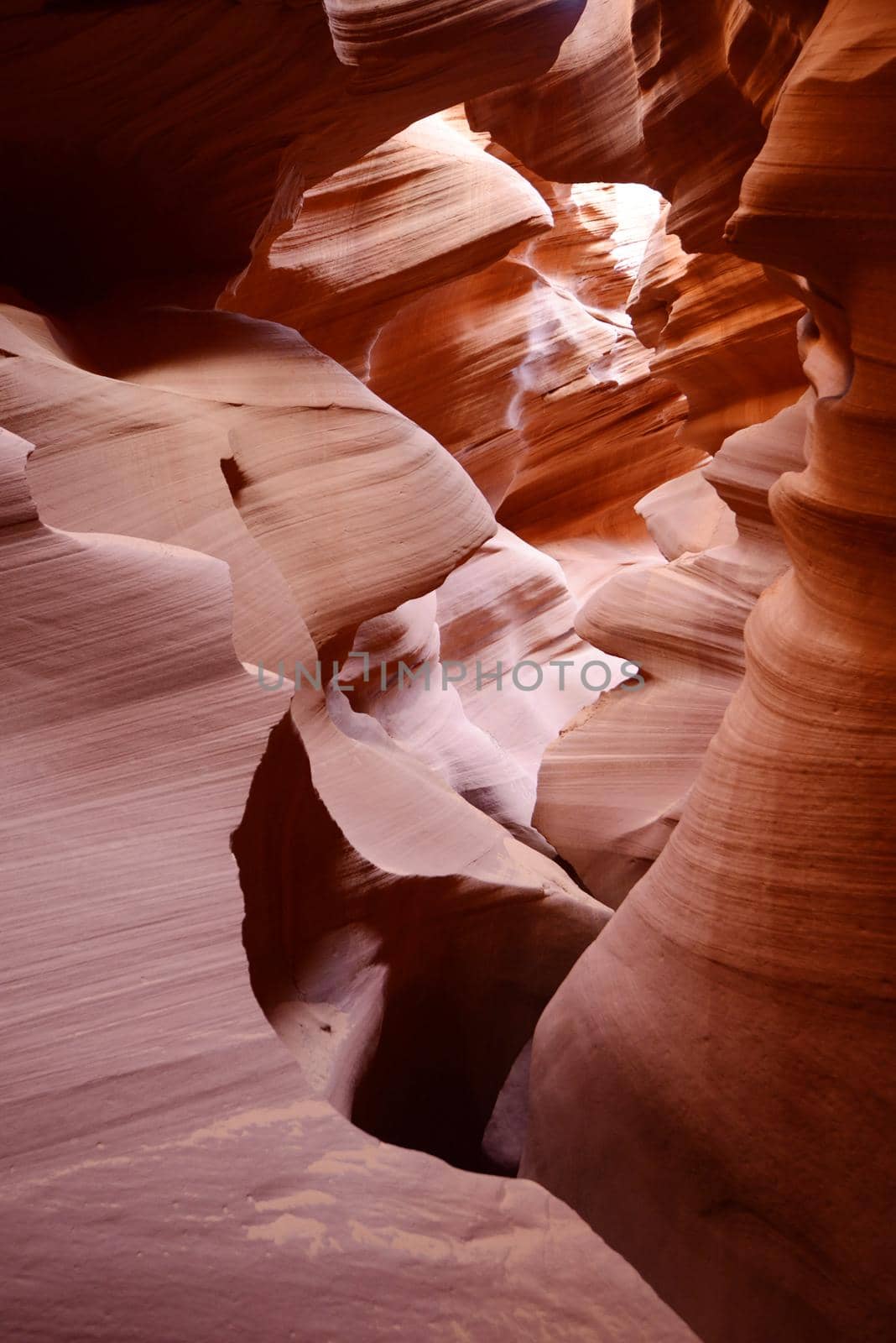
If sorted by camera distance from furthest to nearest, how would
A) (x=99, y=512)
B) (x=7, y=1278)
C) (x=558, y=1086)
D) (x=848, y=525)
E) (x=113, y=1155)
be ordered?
(x=99, y=512) → (x=558, y=1086) → (x=848, y=525) → (x=113, y=1155) → (x=7, y=1278)

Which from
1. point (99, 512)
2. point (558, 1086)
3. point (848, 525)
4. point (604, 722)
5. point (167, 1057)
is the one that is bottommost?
point (604, 722)

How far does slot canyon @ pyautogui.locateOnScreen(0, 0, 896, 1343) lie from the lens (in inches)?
60.9

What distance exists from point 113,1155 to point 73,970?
0.34 m

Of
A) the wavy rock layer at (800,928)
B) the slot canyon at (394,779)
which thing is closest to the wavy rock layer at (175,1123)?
the slot canyon at (394,779)

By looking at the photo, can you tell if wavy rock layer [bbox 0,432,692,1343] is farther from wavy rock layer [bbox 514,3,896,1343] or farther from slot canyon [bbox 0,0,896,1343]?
wavy rock layer [bbox 514,3,896,1343]

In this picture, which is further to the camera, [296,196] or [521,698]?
[521,698]

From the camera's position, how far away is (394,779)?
132 inches

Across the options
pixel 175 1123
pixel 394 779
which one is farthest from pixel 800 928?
pixel 394 779

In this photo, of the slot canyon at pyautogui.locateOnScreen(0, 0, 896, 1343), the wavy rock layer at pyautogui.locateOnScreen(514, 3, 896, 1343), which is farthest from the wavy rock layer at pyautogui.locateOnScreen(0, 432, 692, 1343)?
the wavy rock layer at pyautogui.locateOnScreen(514, 3, 896, 1343)

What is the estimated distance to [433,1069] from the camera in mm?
3045

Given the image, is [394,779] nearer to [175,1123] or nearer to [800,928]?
[800,928]

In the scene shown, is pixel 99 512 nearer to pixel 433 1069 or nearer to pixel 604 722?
pixel 433 1069

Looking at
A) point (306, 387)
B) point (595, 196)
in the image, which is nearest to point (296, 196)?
point (306, 387)

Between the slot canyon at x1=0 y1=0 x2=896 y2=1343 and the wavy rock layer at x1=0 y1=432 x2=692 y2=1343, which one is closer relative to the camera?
the wavy rock layer at x1=0 y1=432 x2=692 y2=1343
